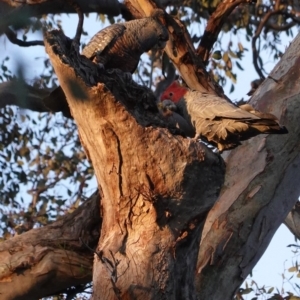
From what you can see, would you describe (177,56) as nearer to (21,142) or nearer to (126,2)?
(126,2)

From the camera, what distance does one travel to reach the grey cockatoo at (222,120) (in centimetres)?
388

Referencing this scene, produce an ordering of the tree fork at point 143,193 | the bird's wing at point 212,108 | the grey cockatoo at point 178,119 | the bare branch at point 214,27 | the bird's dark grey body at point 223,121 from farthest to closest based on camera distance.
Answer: the bare branch at point 214,27
the grey cockatoo at point 178,119
the bird's wing at point 212,108
the bird's dark grey body at point 223,121
the tree fork at point 143,193

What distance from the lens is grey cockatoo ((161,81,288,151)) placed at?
12.7 feet

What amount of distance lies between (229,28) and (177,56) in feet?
11.0

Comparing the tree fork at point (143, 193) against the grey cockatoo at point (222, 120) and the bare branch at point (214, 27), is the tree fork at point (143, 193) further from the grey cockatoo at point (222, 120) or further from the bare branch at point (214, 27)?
the bare branch at point (214, 27)

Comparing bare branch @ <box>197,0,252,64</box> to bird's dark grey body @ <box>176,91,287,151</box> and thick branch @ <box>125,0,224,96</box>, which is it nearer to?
thick branch @ <box>125,0,224,96</box>

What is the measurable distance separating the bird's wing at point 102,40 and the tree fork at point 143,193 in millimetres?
901

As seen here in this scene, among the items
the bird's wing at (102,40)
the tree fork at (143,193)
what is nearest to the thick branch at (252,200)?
the tree fork at (143,193)

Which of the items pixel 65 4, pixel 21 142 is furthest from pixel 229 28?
pixel 65 4

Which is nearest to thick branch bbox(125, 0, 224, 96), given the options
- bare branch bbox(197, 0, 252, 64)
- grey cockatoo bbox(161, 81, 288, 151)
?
bare branch bbox(197, 0, 252, 64)

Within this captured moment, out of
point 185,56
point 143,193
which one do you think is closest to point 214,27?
point 185,56

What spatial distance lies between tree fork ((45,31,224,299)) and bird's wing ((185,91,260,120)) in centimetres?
48

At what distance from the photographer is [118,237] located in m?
3.59

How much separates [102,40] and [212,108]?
93cm
